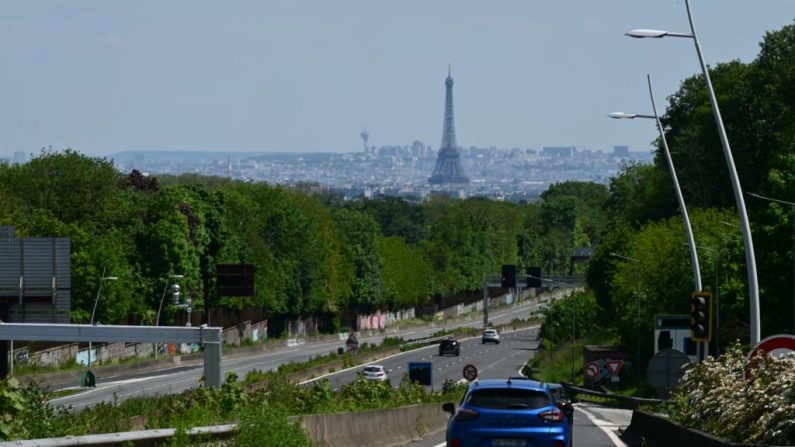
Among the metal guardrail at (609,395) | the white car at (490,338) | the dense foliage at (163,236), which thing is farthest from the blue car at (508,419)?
the white car at (490,338)

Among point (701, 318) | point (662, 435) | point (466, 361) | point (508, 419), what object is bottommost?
point (466, 361)

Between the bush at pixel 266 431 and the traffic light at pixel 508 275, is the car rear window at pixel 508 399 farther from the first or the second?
the traffic light at pixel 508 275

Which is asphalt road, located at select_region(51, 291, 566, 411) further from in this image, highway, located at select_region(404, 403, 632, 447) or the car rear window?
the car rear window

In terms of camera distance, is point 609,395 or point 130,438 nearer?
point 130,438

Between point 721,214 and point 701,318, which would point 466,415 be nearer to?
point 701,318

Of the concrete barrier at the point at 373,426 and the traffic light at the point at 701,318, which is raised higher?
the traffic light at the point at 701,318

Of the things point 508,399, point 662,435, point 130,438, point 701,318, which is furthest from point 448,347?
point 130,438
